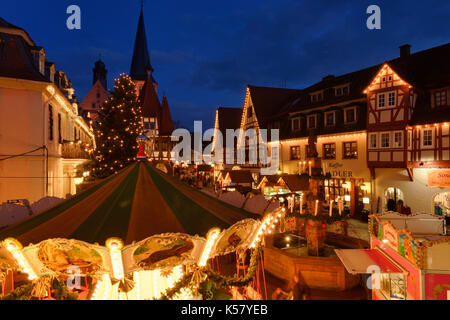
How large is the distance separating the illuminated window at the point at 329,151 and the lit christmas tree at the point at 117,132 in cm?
1505

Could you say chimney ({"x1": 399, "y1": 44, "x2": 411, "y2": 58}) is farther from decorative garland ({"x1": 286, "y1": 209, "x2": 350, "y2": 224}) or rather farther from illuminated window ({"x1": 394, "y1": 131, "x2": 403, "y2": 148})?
decorative garland ({"x1": 286, "y1": 209, "x2": 350, "y2": 224})

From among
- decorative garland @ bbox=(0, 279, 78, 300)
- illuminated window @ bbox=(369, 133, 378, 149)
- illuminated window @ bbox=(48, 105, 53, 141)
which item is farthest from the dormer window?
A: decorative garland @ bbox=(0, 279, 78, 300)

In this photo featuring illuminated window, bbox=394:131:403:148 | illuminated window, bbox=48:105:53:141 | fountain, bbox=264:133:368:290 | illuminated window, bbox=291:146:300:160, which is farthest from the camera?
illuminated window, bbox=291:146:300:160

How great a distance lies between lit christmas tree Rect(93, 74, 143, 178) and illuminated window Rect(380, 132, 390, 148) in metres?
16.8

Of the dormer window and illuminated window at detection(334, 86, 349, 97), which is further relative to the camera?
the dormer window

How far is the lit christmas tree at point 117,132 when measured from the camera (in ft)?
61.0

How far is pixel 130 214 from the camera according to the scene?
4824 mm

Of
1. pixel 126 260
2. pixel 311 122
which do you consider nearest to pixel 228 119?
pixel 311 122

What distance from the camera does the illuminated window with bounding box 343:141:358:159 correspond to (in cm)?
2080

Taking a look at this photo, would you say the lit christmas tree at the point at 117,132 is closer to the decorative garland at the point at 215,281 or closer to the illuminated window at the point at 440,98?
the decorative garland at the point at 215,281

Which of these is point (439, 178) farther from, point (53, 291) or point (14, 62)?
point (14, 62)
